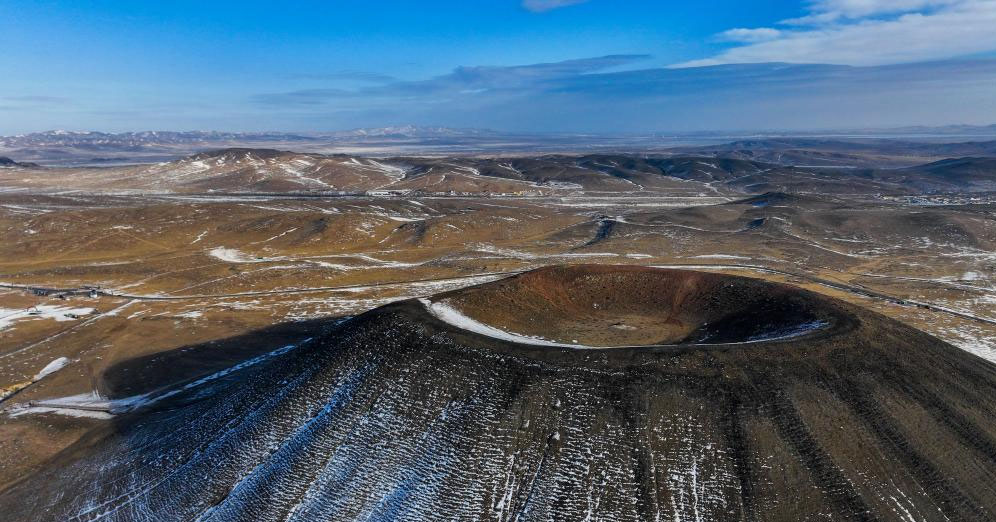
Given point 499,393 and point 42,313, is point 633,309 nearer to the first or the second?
point 499,393

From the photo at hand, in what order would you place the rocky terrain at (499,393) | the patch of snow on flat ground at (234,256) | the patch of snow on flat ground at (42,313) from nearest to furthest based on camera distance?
the rocky terrain at (499,393) < the patch of snow on flat ground at (42,313) < the patch of snow on flat ground at (234,256)

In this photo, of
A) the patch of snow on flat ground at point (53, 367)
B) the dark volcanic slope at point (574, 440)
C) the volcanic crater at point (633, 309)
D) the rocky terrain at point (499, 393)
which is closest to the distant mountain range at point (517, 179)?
the rocky terrain at point (499, 393)

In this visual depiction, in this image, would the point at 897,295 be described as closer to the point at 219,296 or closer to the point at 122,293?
the point at 219,296

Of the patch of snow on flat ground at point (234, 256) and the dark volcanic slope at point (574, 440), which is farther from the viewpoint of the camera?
the patch of snow on flat ground at point (234, 256)

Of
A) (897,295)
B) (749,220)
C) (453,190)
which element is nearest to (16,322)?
(897,295)

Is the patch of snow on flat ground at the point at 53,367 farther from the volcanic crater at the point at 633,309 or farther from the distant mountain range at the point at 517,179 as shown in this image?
the distant mountain range at the point at 517,179

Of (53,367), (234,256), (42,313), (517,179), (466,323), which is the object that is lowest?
(53,367)

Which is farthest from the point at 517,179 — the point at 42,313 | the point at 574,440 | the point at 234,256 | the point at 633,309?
the point at 574,440
